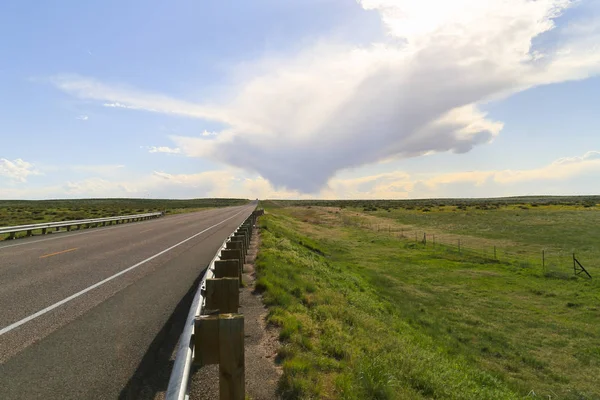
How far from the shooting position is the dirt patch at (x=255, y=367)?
4.49 meters

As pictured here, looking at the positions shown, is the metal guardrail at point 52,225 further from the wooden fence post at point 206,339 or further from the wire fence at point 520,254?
the wire fence at point 520,254

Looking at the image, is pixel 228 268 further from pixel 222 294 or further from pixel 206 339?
pixel 206 339

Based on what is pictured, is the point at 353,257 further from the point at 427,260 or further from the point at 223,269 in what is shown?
the point at 223,269

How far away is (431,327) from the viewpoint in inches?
537

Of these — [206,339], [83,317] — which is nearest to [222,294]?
[206,339]

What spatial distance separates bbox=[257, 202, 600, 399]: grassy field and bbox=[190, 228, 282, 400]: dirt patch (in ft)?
0.71

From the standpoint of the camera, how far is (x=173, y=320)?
273 inches

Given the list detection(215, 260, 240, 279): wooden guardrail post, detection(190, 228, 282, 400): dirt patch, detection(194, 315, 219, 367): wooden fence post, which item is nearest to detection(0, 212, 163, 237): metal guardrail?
detection(190, 228, 282, 400): dirt patch

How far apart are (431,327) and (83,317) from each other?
452 inches

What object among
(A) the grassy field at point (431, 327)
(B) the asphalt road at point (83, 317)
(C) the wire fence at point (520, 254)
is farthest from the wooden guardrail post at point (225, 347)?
(C) the wire fence at point (520, 254)

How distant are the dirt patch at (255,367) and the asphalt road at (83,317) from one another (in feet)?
2.61

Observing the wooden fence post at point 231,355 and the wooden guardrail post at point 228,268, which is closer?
the wooden fence post at point 231,355

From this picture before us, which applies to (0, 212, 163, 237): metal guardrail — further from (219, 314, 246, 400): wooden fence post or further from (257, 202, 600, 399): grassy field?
(219, 314, 246, 400): wooden fence post

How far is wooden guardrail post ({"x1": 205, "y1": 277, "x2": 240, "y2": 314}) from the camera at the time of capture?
15.1 ft
